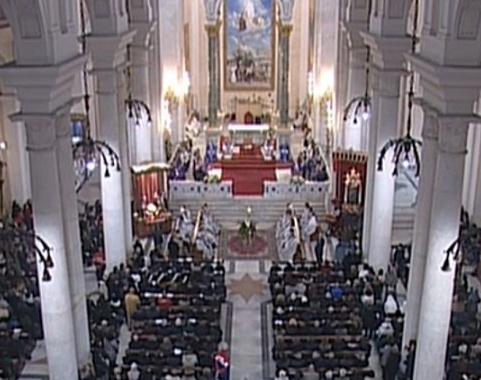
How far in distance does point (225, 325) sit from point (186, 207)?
9.66 metres

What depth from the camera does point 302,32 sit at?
4216cm

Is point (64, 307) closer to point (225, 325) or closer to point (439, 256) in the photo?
point (225, 325)

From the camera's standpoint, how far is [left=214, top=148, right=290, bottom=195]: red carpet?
33.5m

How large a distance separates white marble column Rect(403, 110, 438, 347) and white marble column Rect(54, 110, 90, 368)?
25.2ft

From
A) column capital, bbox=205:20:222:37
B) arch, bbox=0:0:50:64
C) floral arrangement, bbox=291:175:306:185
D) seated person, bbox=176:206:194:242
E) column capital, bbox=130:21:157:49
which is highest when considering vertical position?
arch, bbox=0:0:50:64

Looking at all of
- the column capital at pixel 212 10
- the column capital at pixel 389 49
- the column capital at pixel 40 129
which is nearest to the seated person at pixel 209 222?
the column capital at pixel 389 49

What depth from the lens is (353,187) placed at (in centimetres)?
2895

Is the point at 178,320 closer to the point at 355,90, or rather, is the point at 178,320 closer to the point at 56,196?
the point at 56,196

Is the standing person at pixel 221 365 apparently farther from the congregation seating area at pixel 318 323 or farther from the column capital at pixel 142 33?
the column capital at pixel 142 33

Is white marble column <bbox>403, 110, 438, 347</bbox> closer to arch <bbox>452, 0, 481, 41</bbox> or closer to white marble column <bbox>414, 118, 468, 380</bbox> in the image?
white marble column <bbox>414, 118, 468, 380</bbox>

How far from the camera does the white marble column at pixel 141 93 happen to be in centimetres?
2736

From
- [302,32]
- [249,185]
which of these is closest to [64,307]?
[249,185]

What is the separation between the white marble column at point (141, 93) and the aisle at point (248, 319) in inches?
262

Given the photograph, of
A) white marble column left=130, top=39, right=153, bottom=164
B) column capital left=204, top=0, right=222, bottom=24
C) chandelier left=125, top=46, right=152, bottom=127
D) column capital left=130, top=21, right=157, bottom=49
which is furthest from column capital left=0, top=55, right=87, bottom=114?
column capital left=204, top=0, right=222, bottom=24
